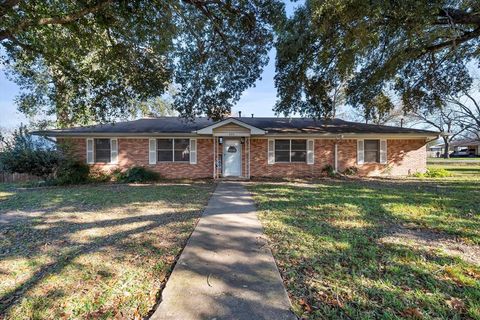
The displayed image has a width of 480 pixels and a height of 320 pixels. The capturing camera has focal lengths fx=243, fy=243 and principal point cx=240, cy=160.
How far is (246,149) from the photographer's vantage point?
1317cm

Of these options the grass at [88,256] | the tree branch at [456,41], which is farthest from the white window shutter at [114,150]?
the tree branch at [456,41]

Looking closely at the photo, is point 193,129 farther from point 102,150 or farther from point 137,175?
point 102,150

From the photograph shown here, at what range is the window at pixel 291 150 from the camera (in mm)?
13633

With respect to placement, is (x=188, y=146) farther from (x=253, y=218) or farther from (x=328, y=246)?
(x=328, y=246)

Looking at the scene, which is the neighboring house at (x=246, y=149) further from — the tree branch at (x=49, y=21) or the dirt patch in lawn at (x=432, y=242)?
the dirt patch in lawn at (x=432, y=242)

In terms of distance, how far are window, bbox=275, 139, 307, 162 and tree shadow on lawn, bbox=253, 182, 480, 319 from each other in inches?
320

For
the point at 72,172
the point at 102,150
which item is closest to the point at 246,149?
the point at 102,150

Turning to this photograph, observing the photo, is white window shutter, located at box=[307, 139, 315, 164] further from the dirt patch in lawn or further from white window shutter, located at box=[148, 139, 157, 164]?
the dirt patch in lawn

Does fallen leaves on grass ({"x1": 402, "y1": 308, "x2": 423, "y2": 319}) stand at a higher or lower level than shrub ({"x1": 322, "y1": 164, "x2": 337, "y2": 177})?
lower

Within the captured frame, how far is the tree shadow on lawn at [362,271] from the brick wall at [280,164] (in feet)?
26.1

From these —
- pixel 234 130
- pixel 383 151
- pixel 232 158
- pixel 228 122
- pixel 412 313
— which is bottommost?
pixel 412 313

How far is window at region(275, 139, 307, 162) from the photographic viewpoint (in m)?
13.6

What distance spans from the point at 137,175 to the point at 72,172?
2973 mm

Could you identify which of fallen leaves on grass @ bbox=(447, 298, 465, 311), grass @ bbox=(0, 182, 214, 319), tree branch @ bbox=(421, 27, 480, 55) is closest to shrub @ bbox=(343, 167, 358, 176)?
tree branch @ bbox=(421, 27, 480, 55)
